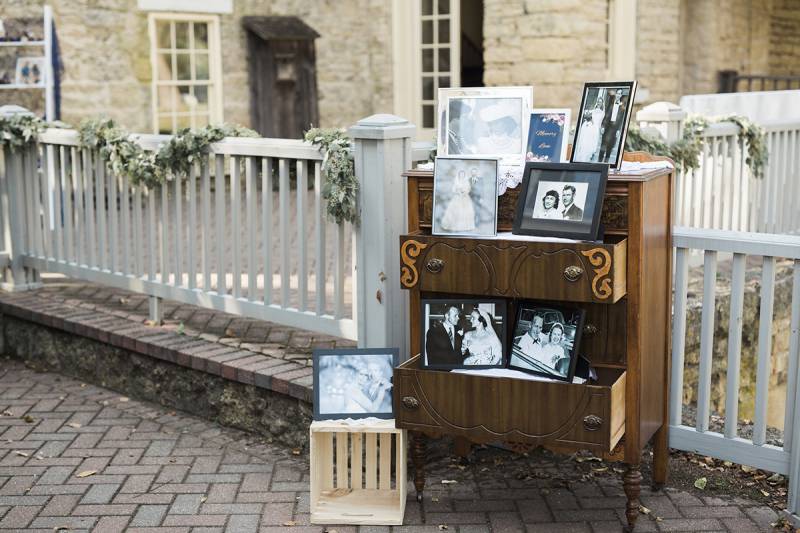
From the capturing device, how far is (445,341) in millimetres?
3852

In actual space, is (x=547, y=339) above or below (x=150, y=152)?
below

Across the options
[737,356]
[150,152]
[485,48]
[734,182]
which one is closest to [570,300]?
[737,356]

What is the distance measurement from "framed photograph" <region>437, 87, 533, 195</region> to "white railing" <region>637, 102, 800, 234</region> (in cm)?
291

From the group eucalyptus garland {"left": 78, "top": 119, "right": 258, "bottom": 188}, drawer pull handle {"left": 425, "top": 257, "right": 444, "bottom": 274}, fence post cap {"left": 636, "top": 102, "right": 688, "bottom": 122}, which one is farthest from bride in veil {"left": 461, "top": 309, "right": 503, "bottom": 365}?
fence post cap {"left": 636, "top": 102, "right": 688, "bottom": 122}

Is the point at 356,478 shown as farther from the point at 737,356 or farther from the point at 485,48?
the point at 485,48

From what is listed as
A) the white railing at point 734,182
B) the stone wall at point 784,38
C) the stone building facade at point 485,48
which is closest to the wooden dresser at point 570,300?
the white railing at point 734,182

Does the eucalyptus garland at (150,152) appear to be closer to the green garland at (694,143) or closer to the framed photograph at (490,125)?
the framed photograph at (490,125)

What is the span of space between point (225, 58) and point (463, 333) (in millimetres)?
9191

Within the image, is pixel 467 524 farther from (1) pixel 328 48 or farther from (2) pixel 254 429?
(1) pixel 328 48

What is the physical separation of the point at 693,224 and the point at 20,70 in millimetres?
7060

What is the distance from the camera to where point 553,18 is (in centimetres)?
1096

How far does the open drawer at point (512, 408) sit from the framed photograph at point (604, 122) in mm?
816

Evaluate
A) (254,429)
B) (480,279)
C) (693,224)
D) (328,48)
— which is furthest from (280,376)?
(328,48)

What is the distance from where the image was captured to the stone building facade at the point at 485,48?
11.0 m
